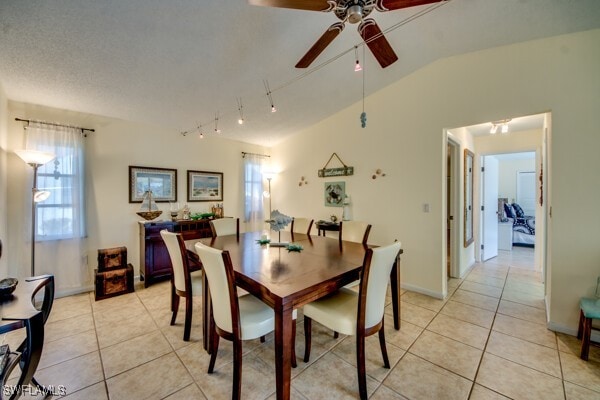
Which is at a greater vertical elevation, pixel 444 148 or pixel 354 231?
pixel 444 148

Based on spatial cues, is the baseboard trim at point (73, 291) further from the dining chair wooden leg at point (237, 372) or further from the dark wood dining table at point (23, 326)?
the dining chair wooden leg at point (237, 372)

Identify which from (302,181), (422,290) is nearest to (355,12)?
(422,290)

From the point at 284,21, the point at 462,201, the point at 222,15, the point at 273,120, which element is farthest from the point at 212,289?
the point at 462,201

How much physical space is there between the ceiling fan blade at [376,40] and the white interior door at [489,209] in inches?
140

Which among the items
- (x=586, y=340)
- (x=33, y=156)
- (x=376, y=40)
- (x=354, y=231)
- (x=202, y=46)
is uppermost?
(x=202, y=46)

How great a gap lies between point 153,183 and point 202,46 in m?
2.42

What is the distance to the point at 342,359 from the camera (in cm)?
190

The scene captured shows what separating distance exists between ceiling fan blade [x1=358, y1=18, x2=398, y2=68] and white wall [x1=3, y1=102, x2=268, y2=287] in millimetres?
3321

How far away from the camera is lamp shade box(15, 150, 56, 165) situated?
240 centimetres

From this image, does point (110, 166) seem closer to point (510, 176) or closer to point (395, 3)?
point (395, 3)

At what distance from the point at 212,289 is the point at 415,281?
273 centimetres

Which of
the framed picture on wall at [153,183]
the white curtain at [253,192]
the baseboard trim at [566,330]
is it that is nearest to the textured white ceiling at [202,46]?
the framed picture on wall at [153,183]

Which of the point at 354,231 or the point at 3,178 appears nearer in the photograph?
the point at 3,178

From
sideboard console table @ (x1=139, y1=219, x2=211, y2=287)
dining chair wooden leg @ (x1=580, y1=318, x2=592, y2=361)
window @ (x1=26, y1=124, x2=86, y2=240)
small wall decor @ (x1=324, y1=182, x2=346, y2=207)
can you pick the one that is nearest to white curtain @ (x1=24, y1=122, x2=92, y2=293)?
window @ (x1=26, y1=124, x2=86, y2=240)
